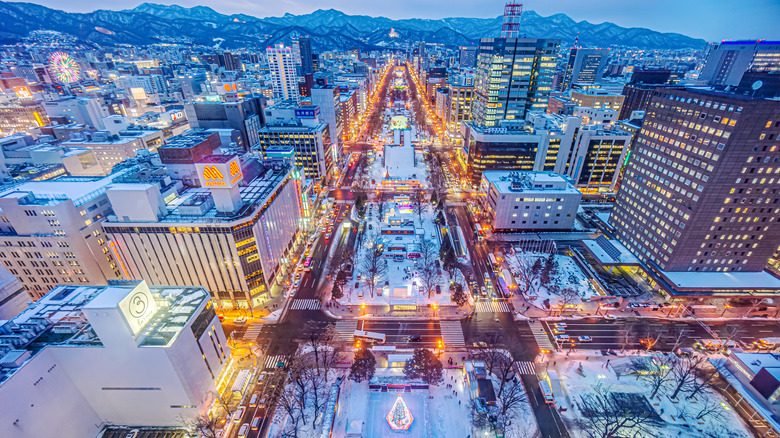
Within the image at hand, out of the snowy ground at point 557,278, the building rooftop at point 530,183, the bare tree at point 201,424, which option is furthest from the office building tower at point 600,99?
the bare tree at point 201,424

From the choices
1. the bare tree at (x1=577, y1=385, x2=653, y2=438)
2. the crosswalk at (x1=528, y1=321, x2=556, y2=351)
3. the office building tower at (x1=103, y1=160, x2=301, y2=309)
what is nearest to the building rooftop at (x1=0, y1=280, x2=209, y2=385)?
the office building tower at (x1=103, y1=160, x2=301, y2=309)

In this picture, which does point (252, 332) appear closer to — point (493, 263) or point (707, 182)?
point (493, 263)

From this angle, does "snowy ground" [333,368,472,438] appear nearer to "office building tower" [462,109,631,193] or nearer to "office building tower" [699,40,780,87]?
"office building tower" [462,109,631,193]

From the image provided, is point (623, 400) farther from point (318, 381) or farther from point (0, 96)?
point (0, 96)

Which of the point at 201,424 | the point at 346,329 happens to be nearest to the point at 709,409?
the point at 346,329

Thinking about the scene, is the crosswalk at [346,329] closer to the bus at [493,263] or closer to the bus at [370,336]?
the bus at [370,336]

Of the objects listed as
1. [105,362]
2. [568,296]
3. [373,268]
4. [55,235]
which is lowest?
[568,296]
